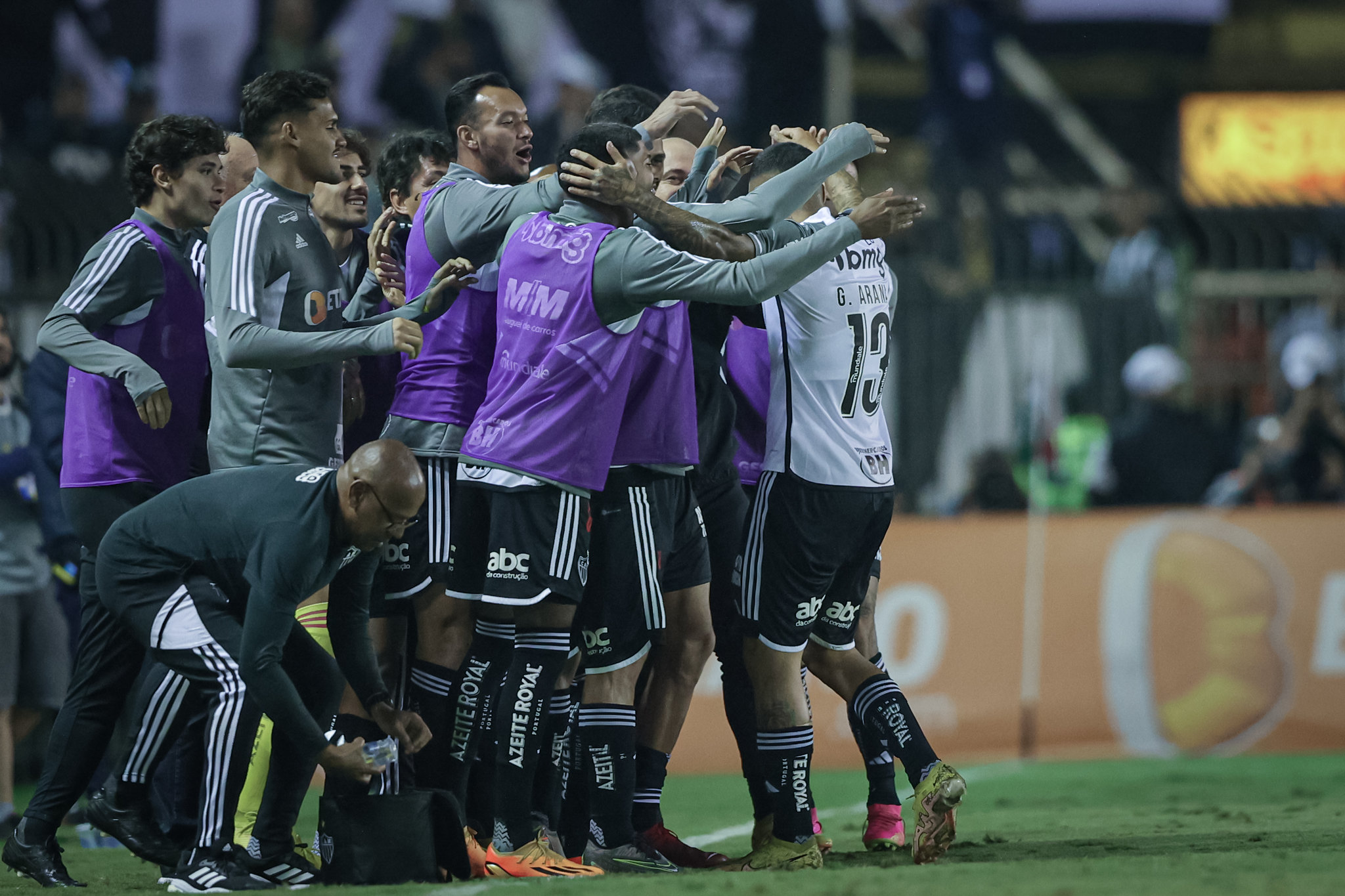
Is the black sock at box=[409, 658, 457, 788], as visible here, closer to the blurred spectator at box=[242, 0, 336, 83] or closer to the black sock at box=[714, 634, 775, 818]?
the black sock at box=[714, 634, 775, 818]

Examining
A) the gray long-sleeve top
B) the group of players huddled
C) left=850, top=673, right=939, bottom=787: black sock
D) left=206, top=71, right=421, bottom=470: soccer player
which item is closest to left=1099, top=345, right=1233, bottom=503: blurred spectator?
the group of players huddled

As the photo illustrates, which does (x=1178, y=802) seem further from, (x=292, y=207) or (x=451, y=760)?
(x=292, y=207)

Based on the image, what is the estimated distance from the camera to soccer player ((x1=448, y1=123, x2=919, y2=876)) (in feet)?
19.1

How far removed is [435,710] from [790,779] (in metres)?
1.35

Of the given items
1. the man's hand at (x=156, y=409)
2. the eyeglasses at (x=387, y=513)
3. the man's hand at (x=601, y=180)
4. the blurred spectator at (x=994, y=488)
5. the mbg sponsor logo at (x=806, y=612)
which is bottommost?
the mbg sponsor logo at (x=806, y=612)

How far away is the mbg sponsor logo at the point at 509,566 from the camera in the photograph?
586 cm

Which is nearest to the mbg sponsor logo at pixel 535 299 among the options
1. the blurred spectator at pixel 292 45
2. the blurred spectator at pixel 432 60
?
the blurred spectator at pixel 432 60

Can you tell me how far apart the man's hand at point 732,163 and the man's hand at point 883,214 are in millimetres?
1150

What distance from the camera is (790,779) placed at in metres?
6.32

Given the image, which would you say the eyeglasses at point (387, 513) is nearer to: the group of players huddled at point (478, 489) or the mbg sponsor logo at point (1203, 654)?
the group of players huddled at point (478, 489)

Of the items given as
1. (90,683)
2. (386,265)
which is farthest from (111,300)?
(90,683)

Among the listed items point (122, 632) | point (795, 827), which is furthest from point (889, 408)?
point (122, 632)

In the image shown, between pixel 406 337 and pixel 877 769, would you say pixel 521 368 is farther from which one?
pixel 877 769

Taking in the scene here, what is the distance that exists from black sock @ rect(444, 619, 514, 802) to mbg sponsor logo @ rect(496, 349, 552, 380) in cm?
92
